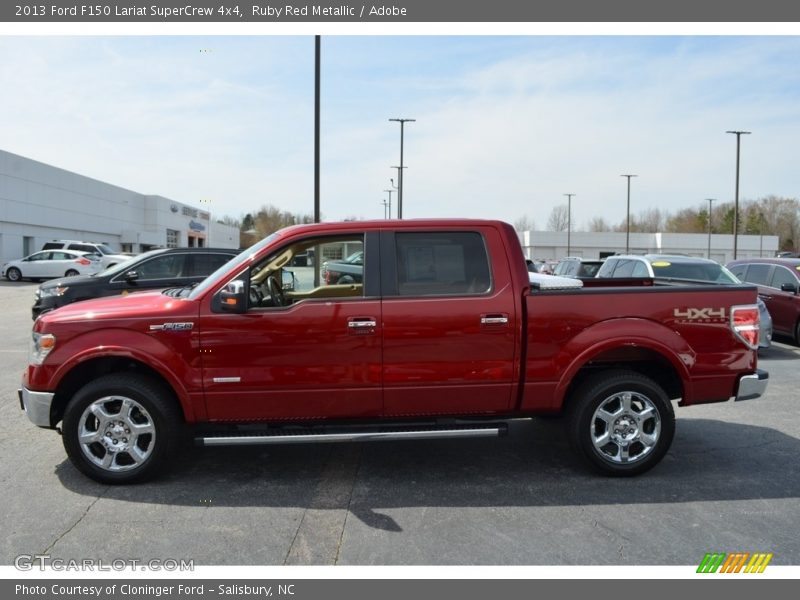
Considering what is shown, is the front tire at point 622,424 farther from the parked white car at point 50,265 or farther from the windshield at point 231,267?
the parked white car at point 50,265

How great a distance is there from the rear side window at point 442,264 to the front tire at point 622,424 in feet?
4.08

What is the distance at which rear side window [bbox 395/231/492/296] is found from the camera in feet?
15.5

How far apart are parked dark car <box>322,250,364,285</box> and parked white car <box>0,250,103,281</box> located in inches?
1095

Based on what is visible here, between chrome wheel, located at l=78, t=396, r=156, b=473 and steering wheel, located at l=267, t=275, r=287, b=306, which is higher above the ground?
steering wheel, located at l=267, t=275, r=287, b=306

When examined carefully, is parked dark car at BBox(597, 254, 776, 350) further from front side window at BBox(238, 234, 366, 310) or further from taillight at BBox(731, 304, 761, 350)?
front side window at BBox(238, 234, 366, 310)

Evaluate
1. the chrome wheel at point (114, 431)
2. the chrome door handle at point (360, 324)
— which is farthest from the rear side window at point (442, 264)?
the chrome wheel at point (114, 431)

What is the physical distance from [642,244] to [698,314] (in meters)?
86.0

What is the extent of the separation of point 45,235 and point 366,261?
45065 mm

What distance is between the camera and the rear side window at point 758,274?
12.5m

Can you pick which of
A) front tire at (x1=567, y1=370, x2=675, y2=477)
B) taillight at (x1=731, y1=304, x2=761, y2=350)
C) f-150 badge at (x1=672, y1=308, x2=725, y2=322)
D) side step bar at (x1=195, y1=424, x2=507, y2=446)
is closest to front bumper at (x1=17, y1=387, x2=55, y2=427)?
side step bar at (x1=195, y1=424, x2=507, y2=446)

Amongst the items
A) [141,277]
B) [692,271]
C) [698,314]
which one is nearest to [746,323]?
[698,314]

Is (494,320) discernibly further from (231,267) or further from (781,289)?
(781,289)

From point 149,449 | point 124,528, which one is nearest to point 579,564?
point 124,528

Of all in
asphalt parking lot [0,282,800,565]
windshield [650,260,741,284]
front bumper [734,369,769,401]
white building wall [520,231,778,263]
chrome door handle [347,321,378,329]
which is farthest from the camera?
white building wall [520,231,778,263]
